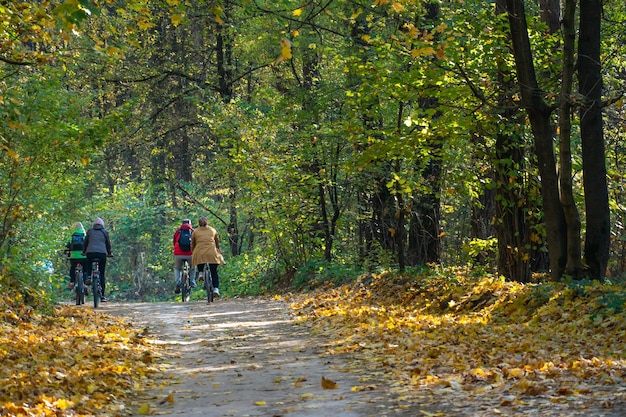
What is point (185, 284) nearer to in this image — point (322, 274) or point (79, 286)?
point (79, 286)

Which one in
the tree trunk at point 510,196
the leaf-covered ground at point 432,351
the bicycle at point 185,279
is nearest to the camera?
the leaf-covered ground at point 432,351

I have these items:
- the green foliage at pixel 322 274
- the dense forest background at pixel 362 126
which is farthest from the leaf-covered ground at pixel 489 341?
the green foliage at pixel 322 274

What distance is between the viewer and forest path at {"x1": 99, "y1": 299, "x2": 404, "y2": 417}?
7.08 metres

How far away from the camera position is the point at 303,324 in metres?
13.8

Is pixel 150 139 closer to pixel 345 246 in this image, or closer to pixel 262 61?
pixel 262 61

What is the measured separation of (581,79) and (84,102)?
32.3 ft

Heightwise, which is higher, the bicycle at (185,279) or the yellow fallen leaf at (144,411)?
the bicycle at (185,279)

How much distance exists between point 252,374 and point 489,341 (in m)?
2.71

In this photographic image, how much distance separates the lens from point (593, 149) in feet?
43.4

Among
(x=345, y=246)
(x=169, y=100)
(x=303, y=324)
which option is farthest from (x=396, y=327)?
(x=169, y=100)

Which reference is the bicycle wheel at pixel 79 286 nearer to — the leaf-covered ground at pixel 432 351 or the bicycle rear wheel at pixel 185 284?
the bicycle rear wheel at pixel 185 284

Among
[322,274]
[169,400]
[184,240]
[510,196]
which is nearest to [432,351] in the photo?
[169,400]

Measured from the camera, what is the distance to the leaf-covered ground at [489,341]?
6.77 metres

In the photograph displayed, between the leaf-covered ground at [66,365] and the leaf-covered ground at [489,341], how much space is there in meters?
2.36
